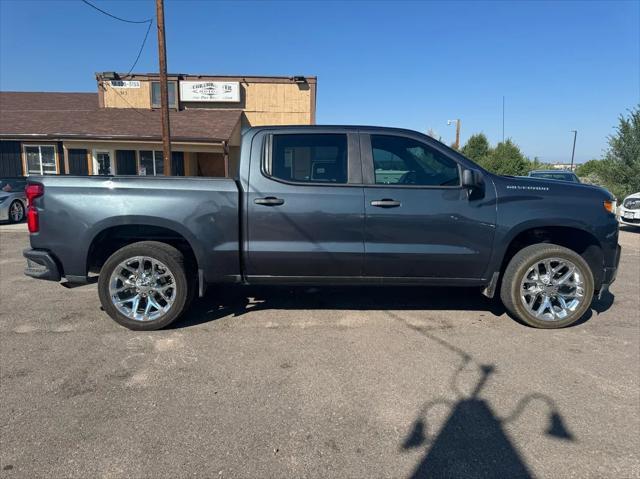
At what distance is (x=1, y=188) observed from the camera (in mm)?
12656

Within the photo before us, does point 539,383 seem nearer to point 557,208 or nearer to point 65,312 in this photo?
point 557,208

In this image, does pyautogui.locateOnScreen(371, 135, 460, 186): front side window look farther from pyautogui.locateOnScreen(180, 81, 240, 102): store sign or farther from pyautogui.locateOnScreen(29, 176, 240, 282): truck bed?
pyautogui.locateOnScreen(180, 81, 240, 102): store sign

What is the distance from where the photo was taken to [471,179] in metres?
3.93

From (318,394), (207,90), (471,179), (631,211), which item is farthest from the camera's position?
(207,90)

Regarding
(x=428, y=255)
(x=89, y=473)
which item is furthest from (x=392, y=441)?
(x=428, y=255)

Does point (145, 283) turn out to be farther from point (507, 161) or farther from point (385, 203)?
point (507, 161)

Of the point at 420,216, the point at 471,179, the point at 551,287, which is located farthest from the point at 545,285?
the point at 420,216

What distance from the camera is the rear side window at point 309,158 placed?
4.14 metres

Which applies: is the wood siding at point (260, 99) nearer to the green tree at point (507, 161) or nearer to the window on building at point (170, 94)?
the window on building at point (170, 94)

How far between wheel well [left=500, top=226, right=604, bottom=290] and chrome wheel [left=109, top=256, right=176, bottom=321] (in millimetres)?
3352

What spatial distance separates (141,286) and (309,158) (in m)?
2.05

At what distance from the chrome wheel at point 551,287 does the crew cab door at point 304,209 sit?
68.0 inches

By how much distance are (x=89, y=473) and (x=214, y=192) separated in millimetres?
2419

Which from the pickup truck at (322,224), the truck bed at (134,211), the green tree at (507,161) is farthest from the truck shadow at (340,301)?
the green tree at (507,161)
